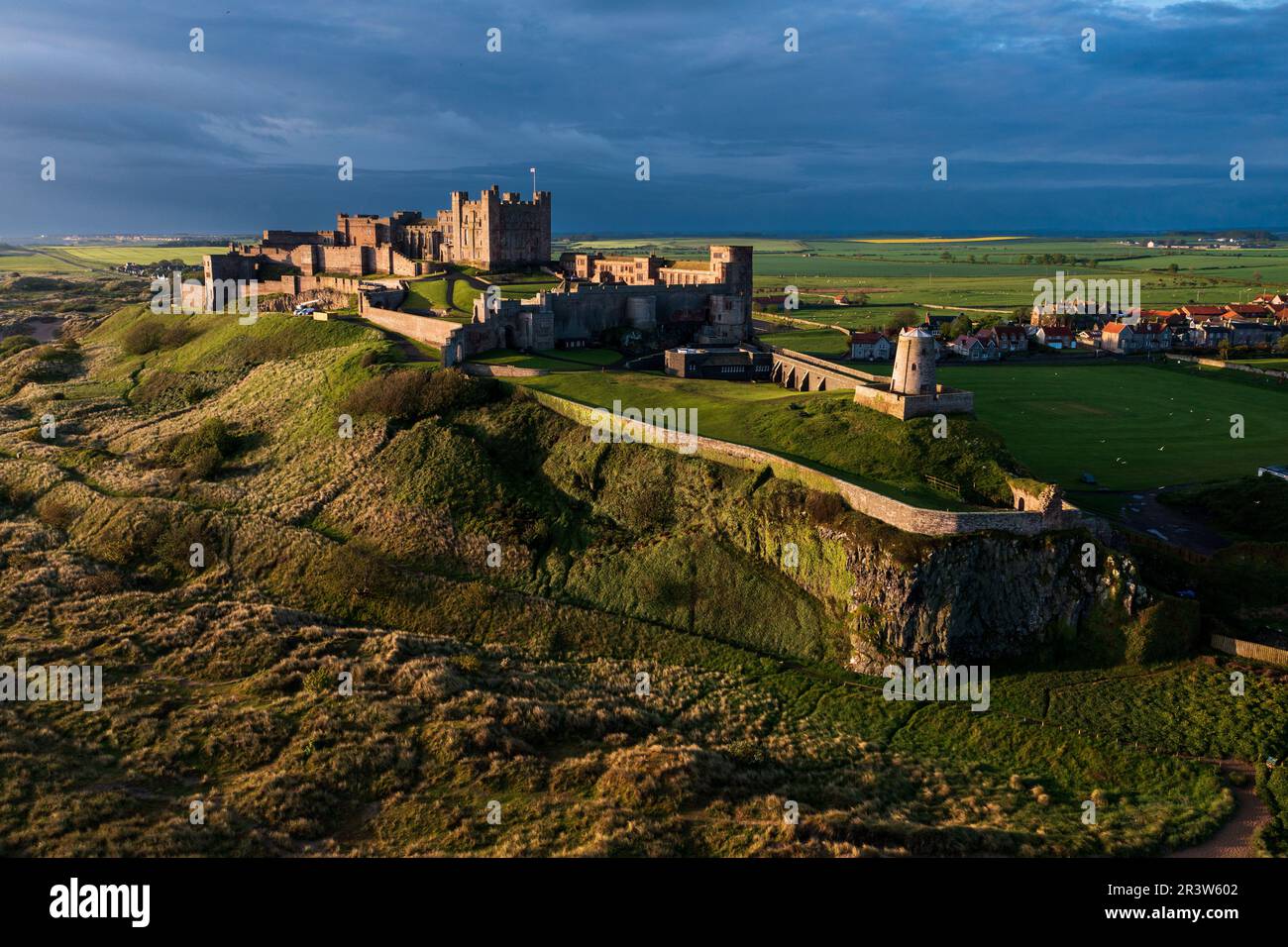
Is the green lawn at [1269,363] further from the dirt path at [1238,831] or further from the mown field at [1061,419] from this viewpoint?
the dirt path at [1238,831]

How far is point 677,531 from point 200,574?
20922 mm

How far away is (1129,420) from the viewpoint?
214 feet

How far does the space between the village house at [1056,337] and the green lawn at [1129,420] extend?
43.1 ft

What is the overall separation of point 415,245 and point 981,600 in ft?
258

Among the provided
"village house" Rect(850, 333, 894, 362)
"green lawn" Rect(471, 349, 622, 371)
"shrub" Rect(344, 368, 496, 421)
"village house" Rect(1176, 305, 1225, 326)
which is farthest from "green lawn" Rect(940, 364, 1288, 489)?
"village house" Rect(1176, 305, 1225, 326)

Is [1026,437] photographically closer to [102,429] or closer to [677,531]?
[677,531]

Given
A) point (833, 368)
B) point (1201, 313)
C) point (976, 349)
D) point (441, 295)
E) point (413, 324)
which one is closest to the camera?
point (833, 368)

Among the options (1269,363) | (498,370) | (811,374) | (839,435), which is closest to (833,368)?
(811,374)

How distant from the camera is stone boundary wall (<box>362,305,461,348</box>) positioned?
61309mm

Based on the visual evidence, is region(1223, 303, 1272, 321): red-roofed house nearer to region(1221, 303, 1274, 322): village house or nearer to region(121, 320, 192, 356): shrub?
region(1221, 303, 1274, 322): village house

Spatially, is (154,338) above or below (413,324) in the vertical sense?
below

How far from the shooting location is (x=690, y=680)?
1294 inches

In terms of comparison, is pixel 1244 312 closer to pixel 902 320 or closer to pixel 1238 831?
pixel 902 320
